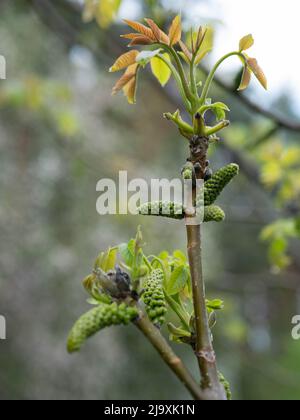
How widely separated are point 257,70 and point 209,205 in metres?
0.12

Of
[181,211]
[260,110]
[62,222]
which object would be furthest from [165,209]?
[62,222]

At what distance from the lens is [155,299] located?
1.14 ft

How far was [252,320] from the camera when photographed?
24.3ft

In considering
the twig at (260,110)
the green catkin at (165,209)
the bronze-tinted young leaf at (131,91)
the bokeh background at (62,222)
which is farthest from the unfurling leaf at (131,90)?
the bokeh background at (62,222)

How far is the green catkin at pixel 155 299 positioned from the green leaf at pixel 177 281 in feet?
0.08

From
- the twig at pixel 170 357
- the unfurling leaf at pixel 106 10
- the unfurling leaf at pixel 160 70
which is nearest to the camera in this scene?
the twig at pixel 170 357

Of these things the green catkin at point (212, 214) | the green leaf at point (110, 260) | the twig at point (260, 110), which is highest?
the twig at point (260, 110)

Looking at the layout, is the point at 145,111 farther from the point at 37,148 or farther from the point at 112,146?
the point at 37,148

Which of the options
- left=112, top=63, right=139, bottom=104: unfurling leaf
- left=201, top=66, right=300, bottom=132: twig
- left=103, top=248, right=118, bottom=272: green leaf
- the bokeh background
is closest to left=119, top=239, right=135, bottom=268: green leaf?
left=103, top=248, right=118, bottom=272: green leaf

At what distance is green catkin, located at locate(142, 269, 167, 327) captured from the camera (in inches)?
13.3

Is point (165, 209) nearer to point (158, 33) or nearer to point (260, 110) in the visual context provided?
point (158, 33)

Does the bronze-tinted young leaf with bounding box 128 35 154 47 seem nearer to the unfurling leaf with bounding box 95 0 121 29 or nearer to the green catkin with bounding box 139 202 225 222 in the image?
the green catkin with bounding box 139 202 225 222

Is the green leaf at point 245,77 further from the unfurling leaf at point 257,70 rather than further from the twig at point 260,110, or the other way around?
the twig at point 260,110

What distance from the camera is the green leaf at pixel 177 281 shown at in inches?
15.2
